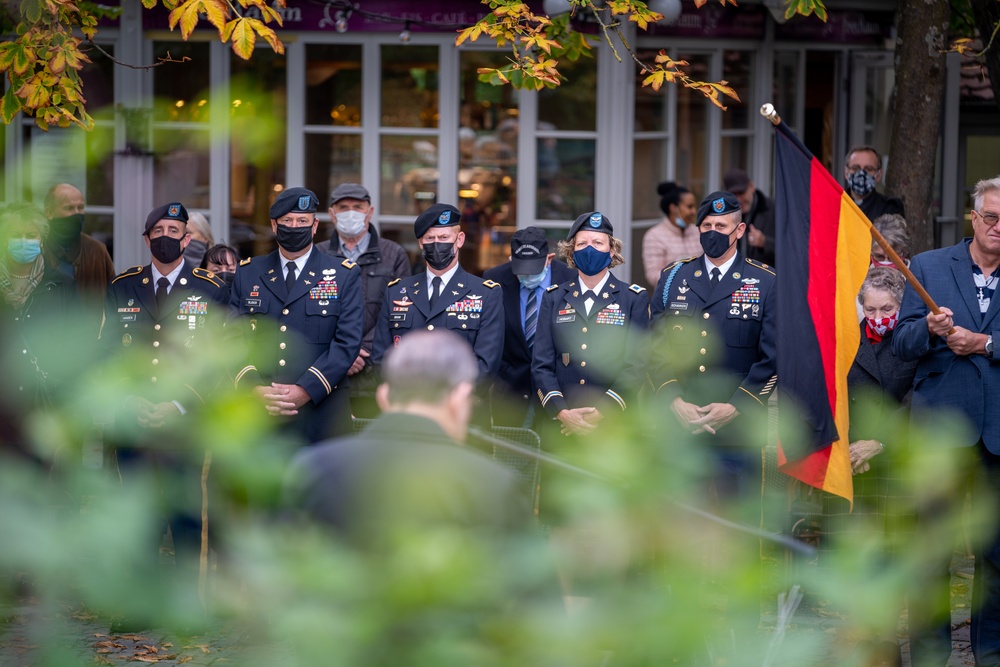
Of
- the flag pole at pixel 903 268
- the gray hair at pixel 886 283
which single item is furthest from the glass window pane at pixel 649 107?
the flag pole at pixel 903 268

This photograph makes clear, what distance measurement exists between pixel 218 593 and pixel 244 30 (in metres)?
4.47

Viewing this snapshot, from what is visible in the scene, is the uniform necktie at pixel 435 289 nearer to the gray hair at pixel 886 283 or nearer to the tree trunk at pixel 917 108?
the gray hair at pixel 886 283

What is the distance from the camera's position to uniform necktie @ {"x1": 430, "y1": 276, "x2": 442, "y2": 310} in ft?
22.8

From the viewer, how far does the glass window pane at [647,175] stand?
11.7 metres

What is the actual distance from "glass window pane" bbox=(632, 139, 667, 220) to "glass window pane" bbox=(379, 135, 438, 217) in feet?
5.75

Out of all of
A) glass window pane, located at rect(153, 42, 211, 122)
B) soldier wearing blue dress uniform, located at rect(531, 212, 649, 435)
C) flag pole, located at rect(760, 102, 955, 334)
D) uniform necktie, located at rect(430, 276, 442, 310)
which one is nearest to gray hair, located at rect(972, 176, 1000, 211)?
flag pole, located at rect(760, 102, 955, 334)

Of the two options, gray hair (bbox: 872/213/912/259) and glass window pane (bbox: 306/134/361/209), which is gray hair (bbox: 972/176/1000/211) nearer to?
gray hair (bbox: 872/213/912/259)

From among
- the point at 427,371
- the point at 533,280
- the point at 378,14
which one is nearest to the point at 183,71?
the point at 378,14

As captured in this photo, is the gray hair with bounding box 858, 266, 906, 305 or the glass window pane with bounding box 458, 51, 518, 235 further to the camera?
the glass window pane with bounding box 458, 51, 518, 235

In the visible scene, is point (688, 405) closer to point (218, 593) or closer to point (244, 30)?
point (218, 593)

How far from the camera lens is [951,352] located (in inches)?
217

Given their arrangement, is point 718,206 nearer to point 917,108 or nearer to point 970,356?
point 970,356

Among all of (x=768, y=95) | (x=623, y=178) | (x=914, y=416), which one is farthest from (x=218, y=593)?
(x=768, y=95)

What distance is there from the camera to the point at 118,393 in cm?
163
